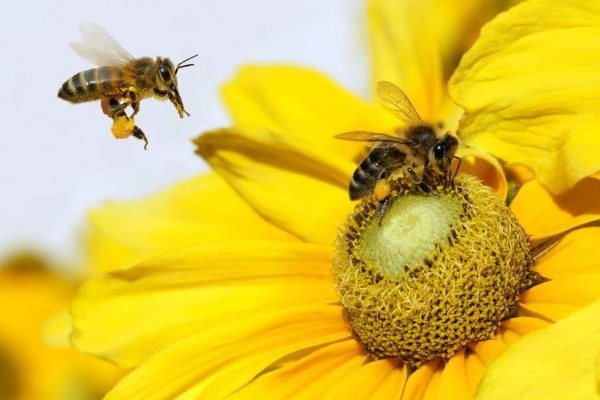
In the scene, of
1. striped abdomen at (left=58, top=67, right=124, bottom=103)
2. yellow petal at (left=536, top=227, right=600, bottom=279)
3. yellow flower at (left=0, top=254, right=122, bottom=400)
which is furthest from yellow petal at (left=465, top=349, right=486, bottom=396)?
yellow flower at (left=0, top=254, right=122, bottom=400)

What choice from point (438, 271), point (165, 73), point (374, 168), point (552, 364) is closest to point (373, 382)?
point (438, 271)

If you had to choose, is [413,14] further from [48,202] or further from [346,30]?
[48,202]

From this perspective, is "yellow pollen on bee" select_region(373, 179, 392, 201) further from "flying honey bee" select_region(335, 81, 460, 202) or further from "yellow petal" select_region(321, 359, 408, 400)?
"yellow petal" select_region(321, 359, 408, 400)

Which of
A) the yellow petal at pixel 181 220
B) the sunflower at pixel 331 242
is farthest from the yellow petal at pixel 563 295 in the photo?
the yellow petal at pixel 181 220

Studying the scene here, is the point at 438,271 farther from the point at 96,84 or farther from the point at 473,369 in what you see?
the point at 96,84

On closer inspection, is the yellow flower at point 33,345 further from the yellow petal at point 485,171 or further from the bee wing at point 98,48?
the yellow petal at point 485,171

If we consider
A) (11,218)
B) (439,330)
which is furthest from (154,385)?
(11,218)
